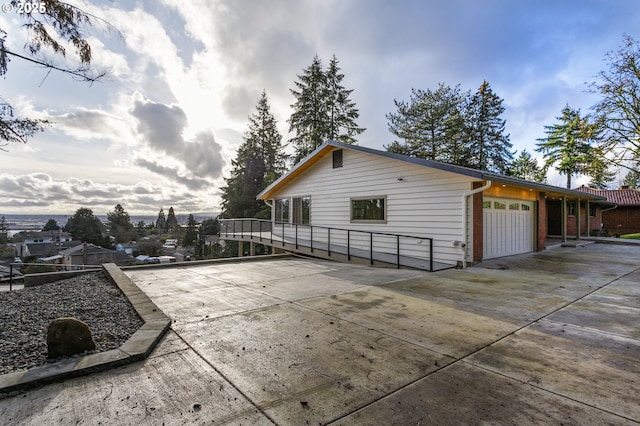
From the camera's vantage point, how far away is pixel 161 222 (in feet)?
281

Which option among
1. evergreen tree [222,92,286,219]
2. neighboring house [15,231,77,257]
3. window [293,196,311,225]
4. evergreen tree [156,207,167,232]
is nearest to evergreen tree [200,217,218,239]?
evergreen tree [222,92,286,219]

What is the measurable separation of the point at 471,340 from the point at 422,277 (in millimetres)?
3788

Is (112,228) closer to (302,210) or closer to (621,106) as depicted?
(302,210)

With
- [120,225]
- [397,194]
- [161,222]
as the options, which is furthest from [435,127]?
[161,222]

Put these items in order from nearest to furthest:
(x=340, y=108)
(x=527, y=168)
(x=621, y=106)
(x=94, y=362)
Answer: (x=94, y=362)
(x=621, y=106)
(x=340, y=108)
(x=527, y=168)

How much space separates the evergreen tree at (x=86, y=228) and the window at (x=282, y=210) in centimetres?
4489

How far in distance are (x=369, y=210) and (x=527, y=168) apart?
1478 inches

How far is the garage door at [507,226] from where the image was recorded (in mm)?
9273

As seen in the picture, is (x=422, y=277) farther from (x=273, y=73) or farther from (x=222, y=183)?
(x=222, y=183)

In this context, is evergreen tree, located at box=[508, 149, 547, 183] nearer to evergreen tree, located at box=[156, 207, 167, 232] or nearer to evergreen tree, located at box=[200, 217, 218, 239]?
evergreen tree, located at box=[200, 217, 218, 239]

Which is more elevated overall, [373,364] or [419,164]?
[419,164]

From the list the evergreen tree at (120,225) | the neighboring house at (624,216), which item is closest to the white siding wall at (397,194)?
the neighboring house at (624,216)

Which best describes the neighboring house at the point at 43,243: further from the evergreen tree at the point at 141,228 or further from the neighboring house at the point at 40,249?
the evergreen tree at the point at 141,228

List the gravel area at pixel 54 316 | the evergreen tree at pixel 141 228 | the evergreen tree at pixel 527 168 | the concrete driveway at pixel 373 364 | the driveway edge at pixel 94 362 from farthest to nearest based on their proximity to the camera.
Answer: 1. the evergreen tree at pixel 141 228
2. the evergreen tree at pixel 527 168
3. the gravel area at pixel 54 316
4. the driveway edge at pixel 94 362
5. the concrete driveway at pixel 373 364
